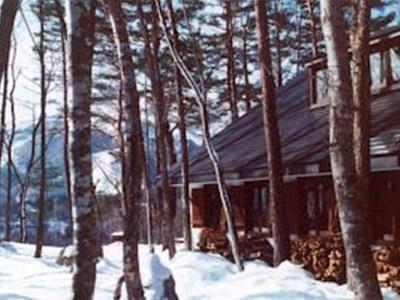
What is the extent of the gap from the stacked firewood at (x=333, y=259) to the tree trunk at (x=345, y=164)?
4423mm

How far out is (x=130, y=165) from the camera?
998 cm

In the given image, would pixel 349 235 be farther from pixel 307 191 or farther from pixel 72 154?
pixel 307 191

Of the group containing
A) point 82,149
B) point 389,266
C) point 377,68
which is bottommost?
point 389,266

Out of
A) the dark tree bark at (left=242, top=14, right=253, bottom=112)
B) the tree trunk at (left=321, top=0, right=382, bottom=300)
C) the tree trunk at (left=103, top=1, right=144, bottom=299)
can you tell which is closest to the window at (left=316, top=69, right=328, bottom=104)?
the tree trunk at (left=103, top=1, right=144, bottom=299)

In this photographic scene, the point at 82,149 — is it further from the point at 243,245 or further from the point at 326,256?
the point at 243,245

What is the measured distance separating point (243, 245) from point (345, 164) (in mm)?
9957

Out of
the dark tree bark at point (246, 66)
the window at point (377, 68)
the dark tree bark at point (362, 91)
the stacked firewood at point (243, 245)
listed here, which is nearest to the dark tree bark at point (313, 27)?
the dark tree bark at point (246, 66)

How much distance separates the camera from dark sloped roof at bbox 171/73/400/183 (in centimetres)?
1447

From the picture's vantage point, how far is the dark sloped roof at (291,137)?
1447 centimetres

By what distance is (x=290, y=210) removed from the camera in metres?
17.7

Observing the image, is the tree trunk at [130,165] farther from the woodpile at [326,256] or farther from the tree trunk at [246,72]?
the tree trunk at [246,72]

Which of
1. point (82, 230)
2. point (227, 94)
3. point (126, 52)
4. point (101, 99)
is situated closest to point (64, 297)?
point (126, 52)

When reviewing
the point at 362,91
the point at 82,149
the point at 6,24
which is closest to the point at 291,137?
the point at 362,91

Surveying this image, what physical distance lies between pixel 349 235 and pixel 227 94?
26539mm
